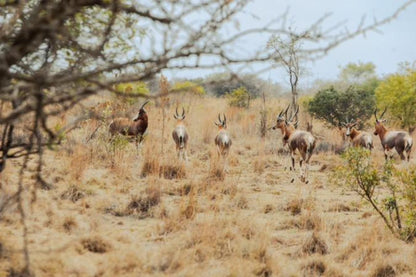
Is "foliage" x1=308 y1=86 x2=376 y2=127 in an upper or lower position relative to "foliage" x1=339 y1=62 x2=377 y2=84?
lower

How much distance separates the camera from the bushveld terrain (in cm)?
488

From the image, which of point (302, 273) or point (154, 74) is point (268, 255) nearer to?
point (302, 273)

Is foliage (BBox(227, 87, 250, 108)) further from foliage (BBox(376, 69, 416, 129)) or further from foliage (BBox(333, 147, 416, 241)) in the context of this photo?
foliage (BBox(333, 147, 416, 241))

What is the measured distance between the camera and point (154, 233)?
6051mm

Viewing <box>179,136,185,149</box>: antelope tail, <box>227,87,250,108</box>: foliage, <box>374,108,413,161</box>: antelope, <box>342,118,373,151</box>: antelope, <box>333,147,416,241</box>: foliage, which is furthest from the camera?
<box>227,87,250,108</box>: foliage

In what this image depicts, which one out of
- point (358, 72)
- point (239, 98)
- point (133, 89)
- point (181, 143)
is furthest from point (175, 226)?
point (358, 72)

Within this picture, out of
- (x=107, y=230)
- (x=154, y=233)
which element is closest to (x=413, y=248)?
(x=154, y=233)

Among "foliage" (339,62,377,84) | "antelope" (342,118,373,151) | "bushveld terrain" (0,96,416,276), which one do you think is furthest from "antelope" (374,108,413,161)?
"foliage" (339,62,377,84)

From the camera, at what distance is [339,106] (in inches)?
721

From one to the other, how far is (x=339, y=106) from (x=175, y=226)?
13.6 meters

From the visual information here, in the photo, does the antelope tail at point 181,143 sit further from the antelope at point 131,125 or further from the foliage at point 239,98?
the foliage at point 239,98

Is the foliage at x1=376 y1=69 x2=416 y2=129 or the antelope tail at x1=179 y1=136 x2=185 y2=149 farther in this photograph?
the foliage at x1=376 y1=69 x2=416 y2=129

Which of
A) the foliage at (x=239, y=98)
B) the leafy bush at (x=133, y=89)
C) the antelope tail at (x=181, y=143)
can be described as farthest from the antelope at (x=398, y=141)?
the foliage at (x=239, y=98)

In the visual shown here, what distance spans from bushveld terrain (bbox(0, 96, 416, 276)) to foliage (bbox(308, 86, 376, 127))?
8.15 metres
